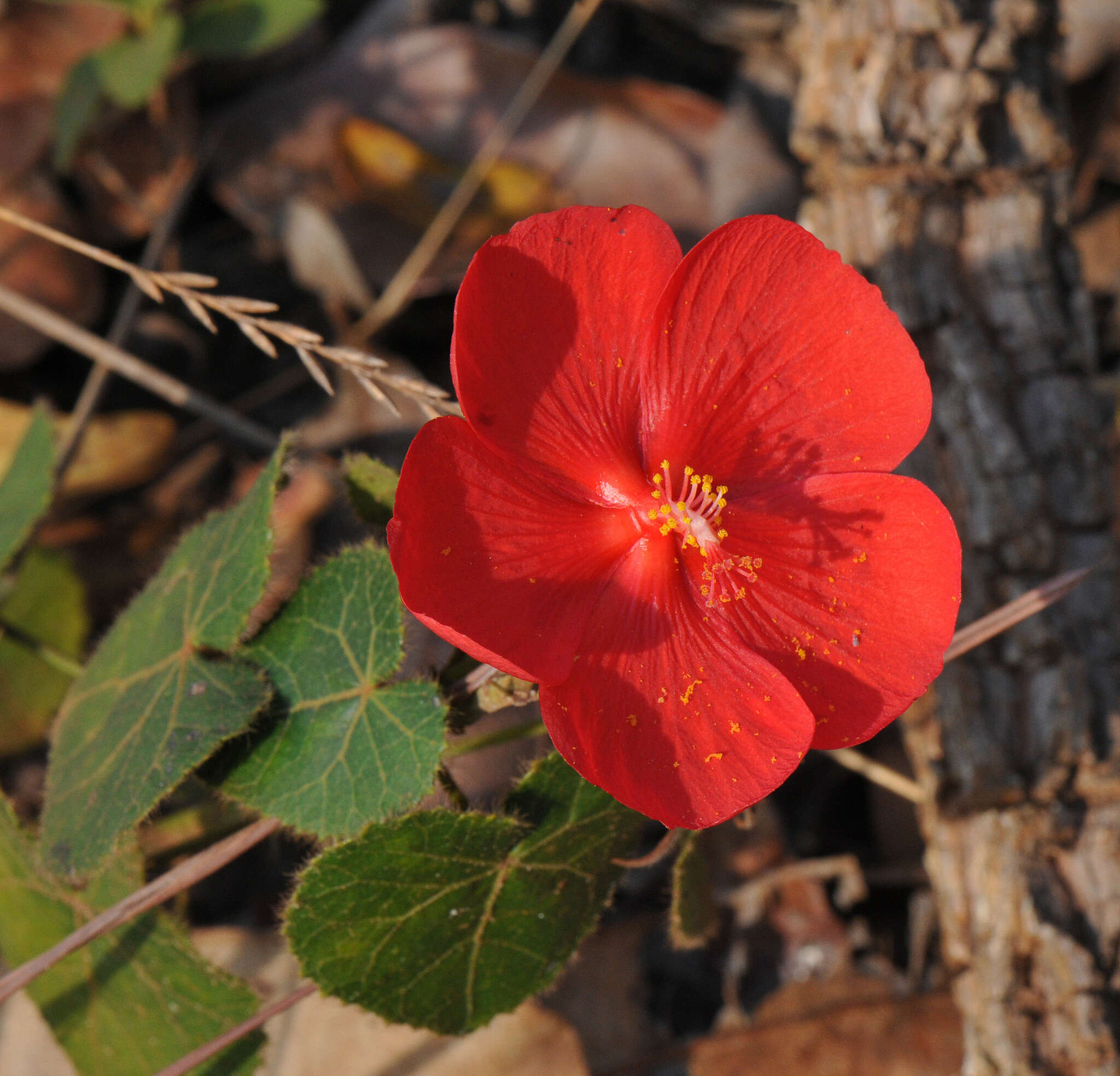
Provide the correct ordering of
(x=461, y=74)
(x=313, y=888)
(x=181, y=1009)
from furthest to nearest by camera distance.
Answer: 1. (x=461, y=74)
2. (x=181, y=1009)
3. (x=313, y=888)

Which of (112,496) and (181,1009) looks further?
(112,496)

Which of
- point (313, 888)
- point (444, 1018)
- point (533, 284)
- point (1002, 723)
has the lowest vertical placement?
point (1002, 723)

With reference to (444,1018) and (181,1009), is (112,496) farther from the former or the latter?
(444,1018)

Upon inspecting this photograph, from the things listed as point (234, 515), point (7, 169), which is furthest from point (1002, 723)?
point (7, 169)

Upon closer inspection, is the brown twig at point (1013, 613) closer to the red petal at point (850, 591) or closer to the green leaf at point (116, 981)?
the red petal at point (850, 591)

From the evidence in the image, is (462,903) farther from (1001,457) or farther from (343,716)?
(1001,457)

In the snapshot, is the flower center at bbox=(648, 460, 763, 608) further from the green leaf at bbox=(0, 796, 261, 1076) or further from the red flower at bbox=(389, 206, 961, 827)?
the green leaf at bbox=(0, 796, 261, 1076)

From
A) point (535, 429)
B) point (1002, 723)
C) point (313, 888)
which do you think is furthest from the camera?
point (1002, 723)

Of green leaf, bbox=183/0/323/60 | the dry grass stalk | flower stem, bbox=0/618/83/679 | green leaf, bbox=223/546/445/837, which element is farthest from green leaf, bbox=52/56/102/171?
green leaf, bbox=223/546/445/837
